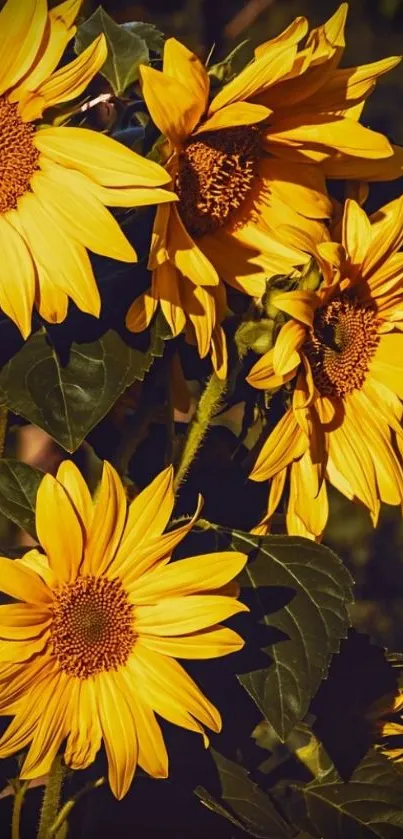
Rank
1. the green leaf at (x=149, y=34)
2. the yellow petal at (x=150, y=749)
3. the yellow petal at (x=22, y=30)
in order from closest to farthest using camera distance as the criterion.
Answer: the yellow petal at (x=22, y=30) < the yellow petal at (x=150, y=749) < the green leaf at (x=149, y=34)

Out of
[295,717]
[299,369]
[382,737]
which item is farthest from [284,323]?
[382,737]

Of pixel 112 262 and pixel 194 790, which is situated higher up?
pixel 112 262

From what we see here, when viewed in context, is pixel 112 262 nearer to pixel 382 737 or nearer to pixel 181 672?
pixel 181 672

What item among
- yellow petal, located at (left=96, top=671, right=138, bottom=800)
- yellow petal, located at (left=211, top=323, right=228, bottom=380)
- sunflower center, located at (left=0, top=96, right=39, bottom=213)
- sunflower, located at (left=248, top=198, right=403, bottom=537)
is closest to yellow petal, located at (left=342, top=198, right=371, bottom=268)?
sunflower, located at (left=248, top=198, right=403, bottom=537)

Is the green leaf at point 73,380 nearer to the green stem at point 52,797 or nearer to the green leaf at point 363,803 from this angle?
the green stem at point 52,797

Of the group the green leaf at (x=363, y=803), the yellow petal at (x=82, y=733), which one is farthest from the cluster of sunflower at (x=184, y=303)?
the green leaf at (x=363, y=803)

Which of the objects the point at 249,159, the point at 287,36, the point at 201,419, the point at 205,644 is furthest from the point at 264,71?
the point at 205,644

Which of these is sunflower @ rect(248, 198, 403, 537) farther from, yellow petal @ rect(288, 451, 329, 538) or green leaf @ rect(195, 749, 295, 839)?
green leaf @ rect(195, 749, 295, 839)
